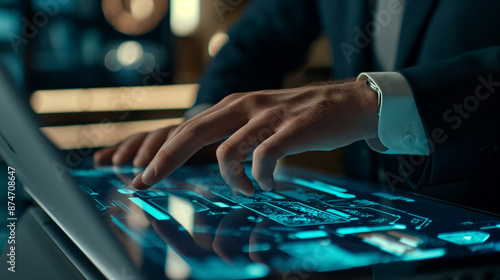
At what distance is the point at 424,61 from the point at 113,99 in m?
2.60

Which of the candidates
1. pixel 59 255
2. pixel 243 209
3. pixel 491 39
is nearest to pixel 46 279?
pixel 59 255

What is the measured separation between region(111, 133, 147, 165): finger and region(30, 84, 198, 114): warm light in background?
2119 mm

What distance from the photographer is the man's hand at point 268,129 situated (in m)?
0.63

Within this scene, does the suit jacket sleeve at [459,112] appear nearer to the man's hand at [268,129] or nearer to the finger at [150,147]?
the man's hand at [268,129]


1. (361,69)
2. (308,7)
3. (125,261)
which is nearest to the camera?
(125,261)

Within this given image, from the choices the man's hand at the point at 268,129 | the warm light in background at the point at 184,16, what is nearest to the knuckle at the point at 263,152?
the man's hand at the point at 268,129

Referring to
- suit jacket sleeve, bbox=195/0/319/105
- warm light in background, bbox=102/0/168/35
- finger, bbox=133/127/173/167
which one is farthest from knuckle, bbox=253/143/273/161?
warm light in background, bbox=102/0/168/35

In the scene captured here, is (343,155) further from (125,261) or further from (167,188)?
(125,261)

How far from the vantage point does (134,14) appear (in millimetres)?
3471

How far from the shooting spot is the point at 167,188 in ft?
2.39

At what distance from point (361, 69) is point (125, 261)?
1.01 meters

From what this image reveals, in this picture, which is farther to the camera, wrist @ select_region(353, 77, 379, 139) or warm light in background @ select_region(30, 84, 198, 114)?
warm light in background @ select_region(30, 84, 198, 114)

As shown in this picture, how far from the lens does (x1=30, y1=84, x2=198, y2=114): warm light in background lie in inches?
123

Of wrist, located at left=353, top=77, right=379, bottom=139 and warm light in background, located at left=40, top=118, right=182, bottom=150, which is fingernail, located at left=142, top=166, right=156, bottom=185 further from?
warm light in background, located at left=40, top=118, right=182, bottom=150
